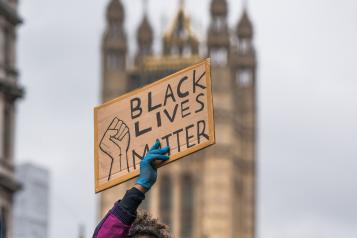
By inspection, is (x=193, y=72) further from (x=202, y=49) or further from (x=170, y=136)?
(x=202, y=49)

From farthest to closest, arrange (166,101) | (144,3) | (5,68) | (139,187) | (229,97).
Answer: (144,3) → (229,97) → (5,68) → (166,101) → (139,187)

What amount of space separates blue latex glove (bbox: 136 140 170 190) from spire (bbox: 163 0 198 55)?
117713 millimetres

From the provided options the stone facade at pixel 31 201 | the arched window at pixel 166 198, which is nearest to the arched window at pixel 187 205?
the arched window at pixel 166 198

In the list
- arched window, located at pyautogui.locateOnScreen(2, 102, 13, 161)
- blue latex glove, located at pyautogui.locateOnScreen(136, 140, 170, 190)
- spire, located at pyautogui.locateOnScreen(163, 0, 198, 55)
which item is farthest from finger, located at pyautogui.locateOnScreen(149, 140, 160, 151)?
spire, located at pyautogui.locateOnScreen(163, 0, 198, 55)

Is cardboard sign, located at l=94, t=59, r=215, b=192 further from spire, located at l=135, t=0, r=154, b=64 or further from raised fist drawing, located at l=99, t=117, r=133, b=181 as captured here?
spire, located at l=135, t=0, r=154, b=64

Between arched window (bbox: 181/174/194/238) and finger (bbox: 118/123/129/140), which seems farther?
arched window (bbox: 181/174/194/238)

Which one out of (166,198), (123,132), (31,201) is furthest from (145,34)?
(123,132)

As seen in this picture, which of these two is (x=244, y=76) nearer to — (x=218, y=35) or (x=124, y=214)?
(x=218, y=35)

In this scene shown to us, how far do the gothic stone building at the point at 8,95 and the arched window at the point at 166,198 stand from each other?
73785 millimetres

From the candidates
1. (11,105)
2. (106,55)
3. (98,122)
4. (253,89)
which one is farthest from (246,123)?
(98,122)

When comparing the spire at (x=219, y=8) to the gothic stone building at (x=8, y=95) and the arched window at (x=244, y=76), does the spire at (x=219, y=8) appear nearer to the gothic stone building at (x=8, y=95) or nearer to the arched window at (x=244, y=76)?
the arched window at (x=244, y=76)

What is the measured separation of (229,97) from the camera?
4916 inches

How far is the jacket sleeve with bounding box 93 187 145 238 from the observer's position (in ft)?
24.6

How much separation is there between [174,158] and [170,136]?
0.21 m
